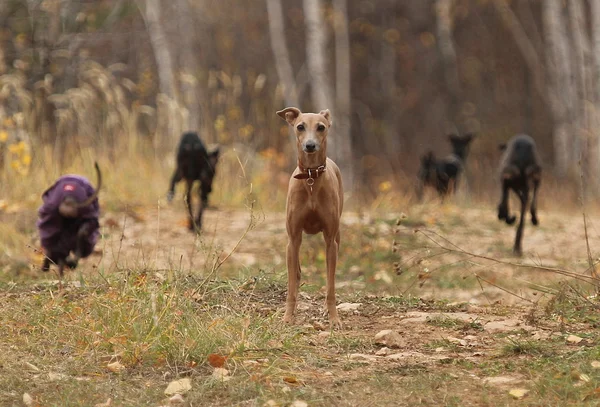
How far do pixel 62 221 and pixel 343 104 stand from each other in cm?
1495

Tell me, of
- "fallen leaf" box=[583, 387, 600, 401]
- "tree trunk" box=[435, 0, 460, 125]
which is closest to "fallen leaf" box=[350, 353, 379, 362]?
"fallen leaf" box=[583, 387, 600, 401]

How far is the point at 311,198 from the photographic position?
520cm

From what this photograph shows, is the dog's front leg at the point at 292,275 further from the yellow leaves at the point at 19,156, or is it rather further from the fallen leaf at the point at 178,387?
the yellow leaves at the point at 19,156

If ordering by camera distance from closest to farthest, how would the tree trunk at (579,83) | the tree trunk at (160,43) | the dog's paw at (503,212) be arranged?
the dog's paw at (503,212), the tree trunk at (579,83), the tree trunk at (160,43)

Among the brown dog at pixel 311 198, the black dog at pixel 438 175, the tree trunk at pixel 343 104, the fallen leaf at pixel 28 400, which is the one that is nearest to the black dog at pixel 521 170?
the black dog at pixel 438 175

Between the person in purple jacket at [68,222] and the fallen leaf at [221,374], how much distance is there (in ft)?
10.1

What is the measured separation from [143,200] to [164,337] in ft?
21.9

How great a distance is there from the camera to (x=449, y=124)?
84.3ft

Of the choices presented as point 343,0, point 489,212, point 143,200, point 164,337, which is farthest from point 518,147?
point 343,0

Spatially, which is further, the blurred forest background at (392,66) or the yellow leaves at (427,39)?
the yellow leaves at (427,39)

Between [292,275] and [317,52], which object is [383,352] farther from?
[317,52]

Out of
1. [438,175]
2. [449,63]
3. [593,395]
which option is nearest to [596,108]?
[438,175]

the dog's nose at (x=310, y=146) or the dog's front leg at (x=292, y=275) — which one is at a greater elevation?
the dog's nose at (x=310, y=146)

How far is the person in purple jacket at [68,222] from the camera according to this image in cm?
706
